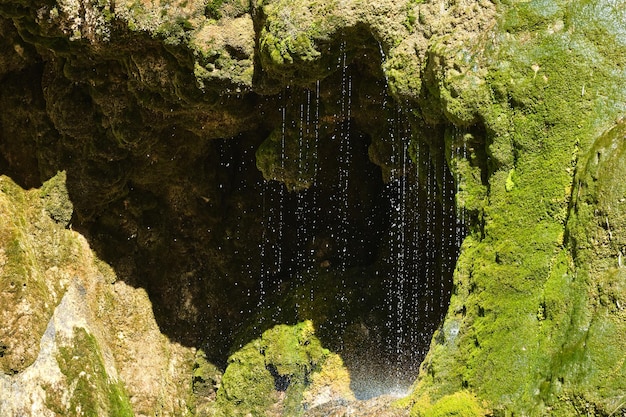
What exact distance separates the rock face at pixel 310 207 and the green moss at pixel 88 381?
3cm

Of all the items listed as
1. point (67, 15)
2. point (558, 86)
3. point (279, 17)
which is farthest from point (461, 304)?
point (67, 15)

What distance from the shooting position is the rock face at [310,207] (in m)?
7.35

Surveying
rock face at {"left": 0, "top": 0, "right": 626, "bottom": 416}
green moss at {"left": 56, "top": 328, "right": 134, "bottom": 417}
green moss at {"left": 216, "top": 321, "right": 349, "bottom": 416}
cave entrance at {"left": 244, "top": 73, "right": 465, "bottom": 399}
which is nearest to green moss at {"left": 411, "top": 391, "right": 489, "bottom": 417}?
rock face at {"left": 0, "top": 0, "right": 626, "bottom": 416}

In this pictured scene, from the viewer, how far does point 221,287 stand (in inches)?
→ 495

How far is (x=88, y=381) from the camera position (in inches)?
424

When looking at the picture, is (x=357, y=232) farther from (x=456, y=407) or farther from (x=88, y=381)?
(x=456, y=407)

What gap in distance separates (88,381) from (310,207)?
12.7ft

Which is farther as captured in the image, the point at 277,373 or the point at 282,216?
the point at 282,216

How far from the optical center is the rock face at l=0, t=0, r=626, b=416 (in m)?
7.35

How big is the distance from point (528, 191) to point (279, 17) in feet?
9.89

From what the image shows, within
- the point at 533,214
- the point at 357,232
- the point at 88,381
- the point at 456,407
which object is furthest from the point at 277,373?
the point at 533,214

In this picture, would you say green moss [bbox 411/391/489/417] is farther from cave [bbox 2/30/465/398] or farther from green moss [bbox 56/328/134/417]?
green moss [bbox 56/328/134/417]

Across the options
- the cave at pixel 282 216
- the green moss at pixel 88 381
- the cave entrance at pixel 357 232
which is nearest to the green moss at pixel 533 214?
the cave entrance at pixel 357 232

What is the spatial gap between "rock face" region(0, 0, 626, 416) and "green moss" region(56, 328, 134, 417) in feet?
0.10
